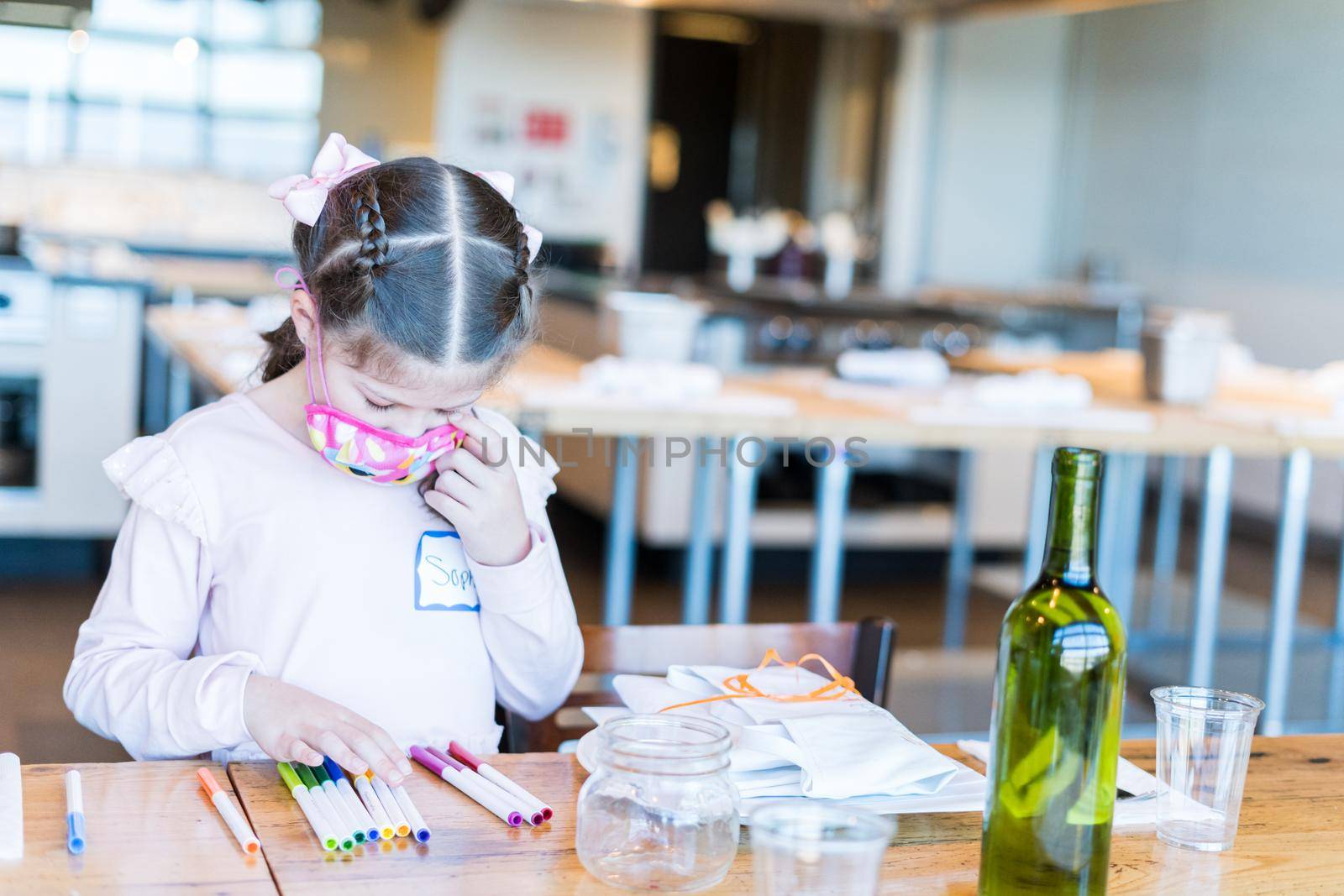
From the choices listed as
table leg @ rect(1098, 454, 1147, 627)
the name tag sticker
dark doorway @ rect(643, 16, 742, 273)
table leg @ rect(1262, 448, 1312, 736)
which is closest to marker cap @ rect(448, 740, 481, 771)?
the name tag sticker

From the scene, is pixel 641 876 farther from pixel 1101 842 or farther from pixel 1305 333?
pixel 1305 333

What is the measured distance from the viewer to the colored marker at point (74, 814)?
0.77 meters

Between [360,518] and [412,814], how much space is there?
38cm

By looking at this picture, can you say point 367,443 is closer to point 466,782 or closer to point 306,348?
point 306,348

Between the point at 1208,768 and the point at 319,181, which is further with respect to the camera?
the point at 319,181

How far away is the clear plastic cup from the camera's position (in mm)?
894

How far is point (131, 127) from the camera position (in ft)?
24.7

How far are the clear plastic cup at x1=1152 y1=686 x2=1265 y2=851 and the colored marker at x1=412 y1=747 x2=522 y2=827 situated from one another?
40 centimetres

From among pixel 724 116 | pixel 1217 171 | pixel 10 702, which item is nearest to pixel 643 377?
pixel 10 702

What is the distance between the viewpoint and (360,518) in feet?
3.84

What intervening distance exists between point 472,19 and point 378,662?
21.2 feet

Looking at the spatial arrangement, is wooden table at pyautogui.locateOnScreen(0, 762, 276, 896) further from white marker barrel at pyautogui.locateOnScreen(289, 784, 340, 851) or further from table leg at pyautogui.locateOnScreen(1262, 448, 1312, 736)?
table leg at pyautogui.locateOnScreen(1262, 448, 1312, 736)

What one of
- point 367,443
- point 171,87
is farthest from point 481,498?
point 171,87

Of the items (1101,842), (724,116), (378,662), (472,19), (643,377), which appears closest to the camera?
(1101,842)
